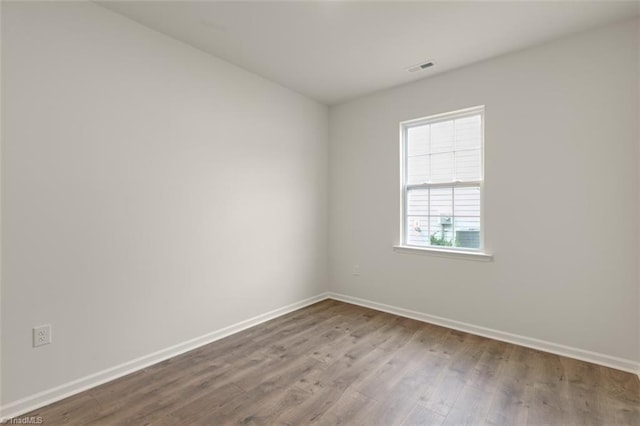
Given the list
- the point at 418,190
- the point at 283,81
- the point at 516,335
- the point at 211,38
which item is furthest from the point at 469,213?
the point at 211,38

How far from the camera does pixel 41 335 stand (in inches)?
74.4

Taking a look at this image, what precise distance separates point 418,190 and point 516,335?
171 centimetres

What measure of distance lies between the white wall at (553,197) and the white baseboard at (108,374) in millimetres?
1964

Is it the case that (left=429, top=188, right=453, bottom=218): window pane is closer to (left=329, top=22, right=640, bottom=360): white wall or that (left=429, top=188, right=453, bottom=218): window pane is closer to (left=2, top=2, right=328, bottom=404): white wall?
(left=329, top=22, right=640, bottom=360): white wall

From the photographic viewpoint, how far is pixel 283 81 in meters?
3.41

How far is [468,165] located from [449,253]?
941mm

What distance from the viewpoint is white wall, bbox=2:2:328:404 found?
183 centimetres

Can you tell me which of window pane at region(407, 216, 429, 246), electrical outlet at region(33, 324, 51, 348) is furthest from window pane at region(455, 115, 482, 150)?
electrical outlet at region(33, 324, 51, 348)

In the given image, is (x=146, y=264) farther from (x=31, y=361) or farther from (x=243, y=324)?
(x=243, y=324)

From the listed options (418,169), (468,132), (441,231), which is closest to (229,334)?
(441,231)

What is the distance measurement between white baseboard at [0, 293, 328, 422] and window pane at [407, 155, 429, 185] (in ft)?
7.68

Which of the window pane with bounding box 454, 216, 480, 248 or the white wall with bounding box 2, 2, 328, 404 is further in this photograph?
the window pane with bounding box 454, 216, 480, 248

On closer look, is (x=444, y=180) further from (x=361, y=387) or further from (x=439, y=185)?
(x=361, y=387)

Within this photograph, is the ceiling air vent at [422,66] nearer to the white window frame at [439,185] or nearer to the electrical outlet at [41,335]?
the white window frame at [439,185]
